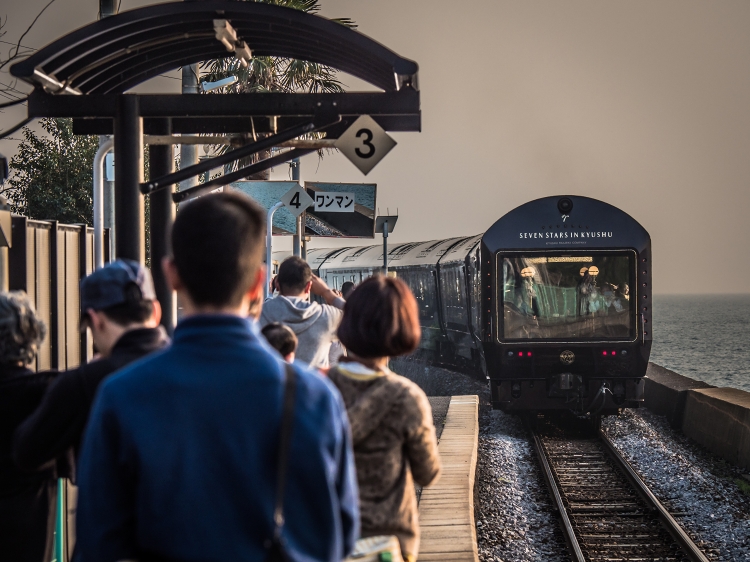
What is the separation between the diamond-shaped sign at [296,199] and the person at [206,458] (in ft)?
32.5

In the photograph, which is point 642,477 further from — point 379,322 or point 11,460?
point 11,460

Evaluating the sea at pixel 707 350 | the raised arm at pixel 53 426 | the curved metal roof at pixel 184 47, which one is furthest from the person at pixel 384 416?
the sea at pixel 707 350

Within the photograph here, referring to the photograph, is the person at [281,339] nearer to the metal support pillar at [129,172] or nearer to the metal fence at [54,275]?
the metal fence at [54,275]

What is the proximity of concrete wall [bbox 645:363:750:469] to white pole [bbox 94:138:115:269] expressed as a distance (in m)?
8.24

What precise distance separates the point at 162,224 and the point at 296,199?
5692 millimetres

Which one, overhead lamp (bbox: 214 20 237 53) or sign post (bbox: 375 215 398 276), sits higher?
overhead lamp (bbox: 214 20 237 53)

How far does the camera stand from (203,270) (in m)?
2.21

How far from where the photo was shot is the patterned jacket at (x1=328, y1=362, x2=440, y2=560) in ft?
9.81

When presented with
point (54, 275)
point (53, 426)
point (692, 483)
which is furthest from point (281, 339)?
point (692, 483)

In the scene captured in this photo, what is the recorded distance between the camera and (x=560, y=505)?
9.52 meters

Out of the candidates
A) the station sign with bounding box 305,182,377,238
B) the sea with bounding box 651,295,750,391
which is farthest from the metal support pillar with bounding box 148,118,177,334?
the sea with bounding box 651,295,750,391

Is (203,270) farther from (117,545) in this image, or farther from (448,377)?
(448,377)

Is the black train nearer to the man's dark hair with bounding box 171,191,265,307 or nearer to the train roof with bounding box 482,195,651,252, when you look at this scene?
the train roof with bounding box 482,195,651,252

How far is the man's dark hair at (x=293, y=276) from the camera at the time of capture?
540cm
